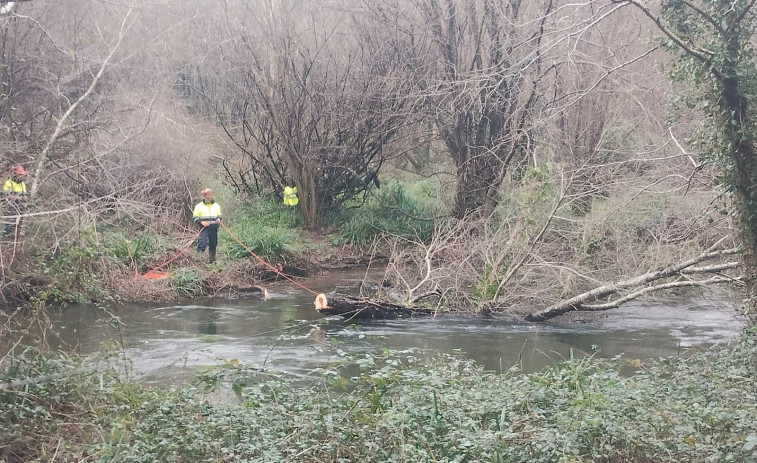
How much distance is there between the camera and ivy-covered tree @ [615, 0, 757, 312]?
311 inches

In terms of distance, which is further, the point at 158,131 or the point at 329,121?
the point at 329,121

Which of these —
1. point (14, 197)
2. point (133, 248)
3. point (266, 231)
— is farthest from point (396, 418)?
point (266, 231)

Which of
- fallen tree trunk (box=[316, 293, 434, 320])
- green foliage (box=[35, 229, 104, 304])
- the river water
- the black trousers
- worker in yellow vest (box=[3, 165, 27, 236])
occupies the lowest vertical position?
the river water

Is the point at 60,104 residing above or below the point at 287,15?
below

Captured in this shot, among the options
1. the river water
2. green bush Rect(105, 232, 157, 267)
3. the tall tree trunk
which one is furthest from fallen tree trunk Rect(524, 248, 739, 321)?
green bush Rect(105, 232, 157, 267)

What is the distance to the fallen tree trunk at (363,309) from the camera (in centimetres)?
1342

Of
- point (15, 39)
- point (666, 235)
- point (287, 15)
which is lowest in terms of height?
point (666, 235)

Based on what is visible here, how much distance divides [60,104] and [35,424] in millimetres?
10254

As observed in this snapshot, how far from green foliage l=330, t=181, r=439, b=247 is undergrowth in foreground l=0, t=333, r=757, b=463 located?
13.4 metres

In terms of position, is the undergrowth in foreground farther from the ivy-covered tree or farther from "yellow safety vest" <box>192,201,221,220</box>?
"yellow safety vest" <box>192,201,221,220</box>

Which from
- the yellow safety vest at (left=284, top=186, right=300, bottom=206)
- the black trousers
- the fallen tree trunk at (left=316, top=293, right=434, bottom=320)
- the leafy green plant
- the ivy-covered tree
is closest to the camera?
the ivy-covered tree

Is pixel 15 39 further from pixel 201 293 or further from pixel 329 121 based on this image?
pixel 329 121

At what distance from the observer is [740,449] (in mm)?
5051

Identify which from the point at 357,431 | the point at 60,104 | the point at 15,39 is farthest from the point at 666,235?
the point at 15,39
